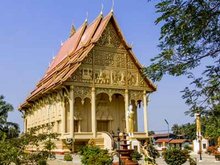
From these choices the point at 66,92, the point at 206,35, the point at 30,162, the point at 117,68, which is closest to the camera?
the point at 206,35

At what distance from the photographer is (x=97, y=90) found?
2825 centimetres

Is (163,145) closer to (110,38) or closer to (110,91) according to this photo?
(110,91)

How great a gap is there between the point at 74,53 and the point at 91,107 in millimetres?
5784

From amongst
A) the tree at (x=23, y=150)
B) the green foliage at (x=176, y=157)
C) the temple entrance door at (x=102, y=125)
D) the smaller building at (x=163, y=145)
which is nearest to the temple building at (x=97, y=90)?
the temple entrance door at (x=102, y=125)

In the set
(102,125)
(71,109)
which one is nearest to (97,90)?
(71,109)

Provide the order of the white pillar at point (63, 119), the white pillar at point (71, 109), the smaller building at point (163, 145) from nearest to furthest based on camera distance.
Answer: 1. the white pillar at point (71, 109)
2. the white pillar at point (63, 119)
3. the smaller building at point (163, 145)

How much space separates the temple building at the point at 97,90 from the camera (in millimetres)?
27094

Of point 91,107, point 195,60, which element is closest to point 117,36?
point 91,107

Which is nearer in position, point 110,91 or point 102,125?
point 110,91

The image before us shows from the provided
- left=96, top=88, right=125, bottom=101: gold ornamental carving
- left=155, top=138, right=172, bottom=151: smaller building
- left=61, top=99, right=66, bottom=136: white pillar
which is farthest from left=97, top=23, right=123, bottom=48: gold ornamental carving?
left=155, top=138, right=172, bottom=151: smaller building

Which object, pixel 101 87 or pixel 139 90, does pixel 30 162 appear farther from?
pixel 139 90

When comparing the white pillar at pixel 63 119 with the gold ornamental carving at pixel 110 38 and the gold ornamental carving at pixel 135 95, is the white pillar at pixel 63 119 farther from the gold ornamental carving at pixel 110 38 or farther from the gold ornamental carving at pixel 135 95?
the gold ornamental carving at pixel 110 38

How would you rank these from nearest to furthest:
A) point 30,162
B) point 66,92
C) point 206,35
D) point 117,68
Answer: point 206,35 < point 30,162 < point 66,92 < point 117,68

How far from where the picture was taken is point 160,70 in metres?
4.71
